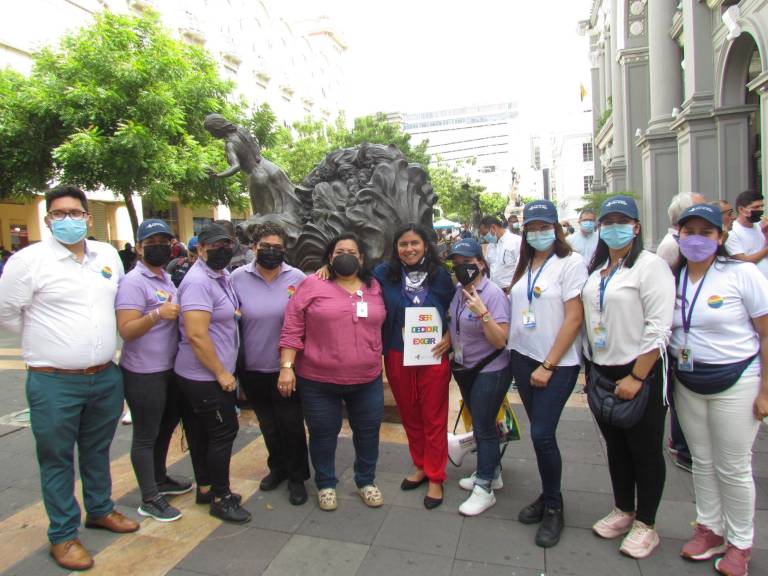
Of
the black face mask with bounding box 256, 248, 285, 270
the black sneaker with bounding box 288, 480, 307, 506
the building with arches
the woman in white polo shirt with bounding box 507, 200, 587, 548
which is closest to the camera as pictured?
the woman in white polo shirt with bounding box 507, 200, 587, 548

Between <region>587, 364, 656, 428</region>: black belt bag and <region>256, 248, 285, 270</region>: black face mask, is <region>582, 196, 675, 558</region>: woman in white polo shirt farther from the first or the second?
<region>256, 248, 285, 270</region>: black face mask

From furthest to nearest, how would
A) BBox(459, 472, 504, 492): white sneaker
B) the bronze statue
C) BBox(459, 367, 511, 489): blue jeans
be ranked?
the bronze statue → BBox(459, 472, 504, 492): white sneaker → BBox(459, 367, 511, 489): blue jeans

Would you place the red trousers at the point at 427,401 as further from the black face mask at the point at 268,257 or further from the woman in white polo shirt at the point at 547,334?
Result: the black face mask at the point at 268,257

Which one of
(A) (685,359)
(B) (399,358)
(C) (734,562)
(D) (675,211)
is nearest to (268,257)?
(B) (399,358)

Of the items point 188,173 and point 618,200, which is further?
point 188,173

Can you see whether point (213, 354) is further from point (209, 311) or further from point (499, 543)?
point (499, 543)

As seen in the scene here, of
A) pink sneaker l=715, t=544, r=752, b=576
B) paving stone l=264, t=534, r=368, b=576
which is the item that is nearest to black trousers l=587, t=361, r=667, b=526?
pink sneaker l=715, t=544, r=752, b=576

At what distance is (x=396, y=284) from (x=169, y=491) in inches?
79.2

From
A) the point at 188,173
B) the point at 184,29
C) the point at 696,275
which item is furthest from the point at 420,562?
the point at 184,29

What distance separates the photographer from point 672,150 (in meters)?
16.0

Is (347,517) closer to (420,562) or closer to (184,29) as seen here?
(420,562)

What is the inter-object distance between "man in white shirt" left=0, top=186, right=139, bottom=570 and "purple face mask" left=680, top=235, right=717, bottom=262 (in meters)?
2.98

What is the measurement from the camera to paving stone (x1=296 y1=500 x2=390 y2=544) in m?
3.13

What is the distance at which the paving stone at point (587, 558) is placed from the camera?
275 cm
